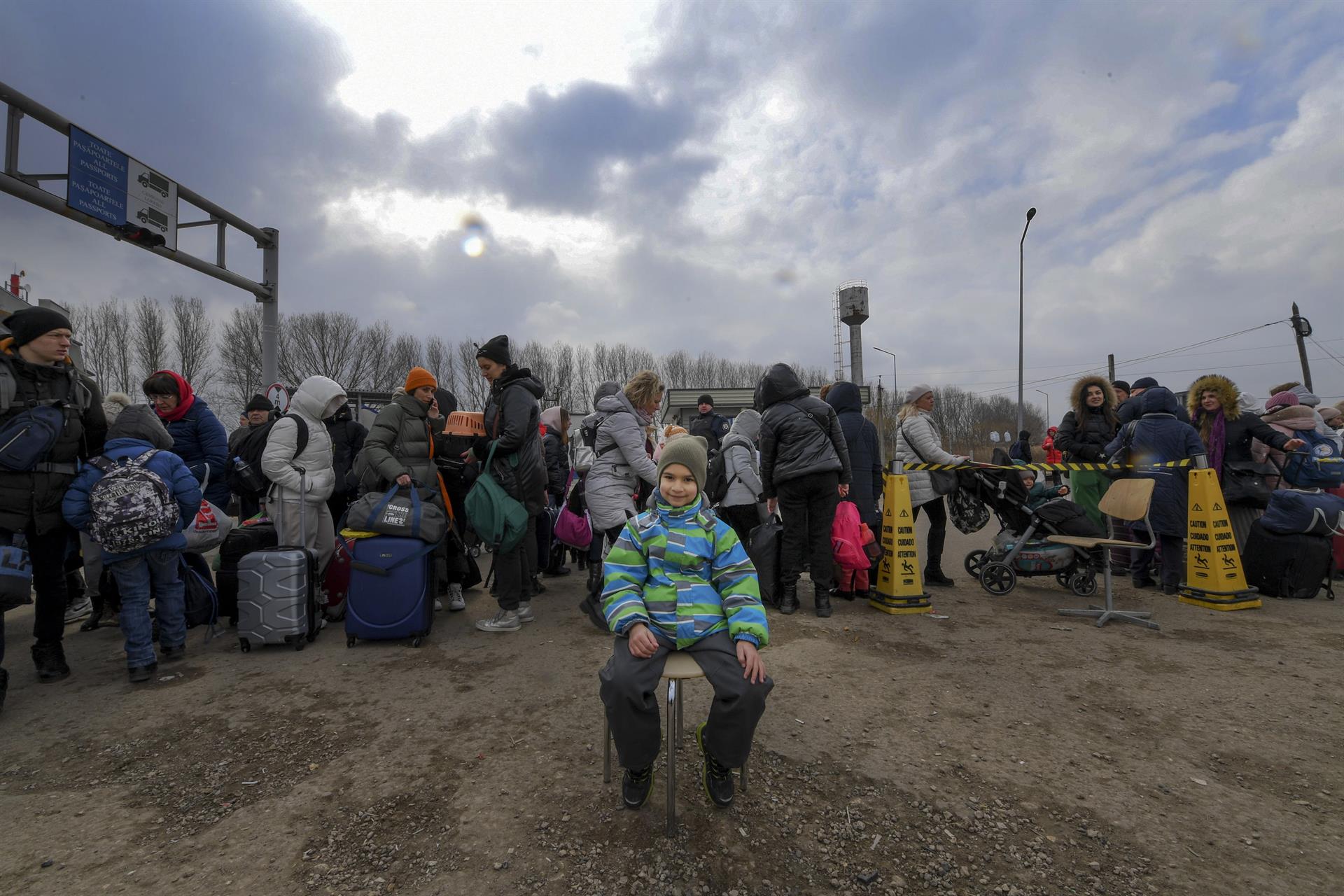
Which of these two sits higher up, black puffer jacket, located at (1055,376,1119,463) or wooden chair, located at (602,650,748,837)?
black puffer jacket, located at (1055,376,1119,463)

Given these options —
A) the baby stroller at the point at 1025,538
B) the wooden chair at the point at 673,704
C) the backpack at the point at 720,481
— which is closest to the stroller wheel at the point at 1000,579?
the baby stroller at the point at 1025,538

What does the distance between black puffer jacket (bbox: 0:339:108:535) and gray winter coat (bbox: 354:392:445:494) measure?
1588 millimetres

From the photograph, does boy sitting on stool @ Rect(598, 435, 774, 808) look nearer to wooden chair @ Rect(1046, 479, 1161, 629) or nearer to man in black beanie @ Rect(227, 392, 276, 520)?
wooden chair @ Rect(1046, 479, 1161, 629)

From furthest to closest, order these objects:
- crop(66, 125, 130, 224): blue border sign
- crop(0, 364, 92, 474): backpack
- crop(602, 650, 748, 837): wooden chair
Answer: crop(66, 125, 130, 224): blue border sign < crop(0, 364, 92, 474): backpack < crop(602, 650, 748, 837): wooden chair

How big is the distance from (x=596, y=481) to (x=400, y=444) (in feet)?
5.08

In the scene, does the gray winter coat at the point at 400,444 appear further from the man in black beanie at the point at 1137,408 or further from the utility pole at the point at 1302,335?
the utility pole at the point at 1302,335

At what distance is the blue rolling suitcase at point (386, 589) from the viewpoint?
433cm

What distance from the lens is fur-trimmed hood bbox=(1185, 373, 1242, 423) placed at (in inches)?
240

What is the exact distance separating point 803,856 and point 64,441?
4.42 meters

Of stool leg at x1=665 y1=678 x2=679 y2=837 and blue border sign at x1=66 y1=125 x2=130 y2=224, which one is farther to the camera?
blue border sign at x1=66 y1=125 x2=130 y2=224

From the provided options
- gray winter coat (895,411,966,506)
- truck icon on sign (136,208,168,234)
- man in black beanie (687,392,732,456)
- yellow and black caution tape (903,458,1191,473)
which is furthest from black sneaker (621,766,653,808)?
truck icon on sign (136,208,168,234)

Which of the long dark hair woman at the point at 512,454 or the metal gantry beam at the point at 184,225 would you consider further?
the metal gantry beam at the point at 184,225

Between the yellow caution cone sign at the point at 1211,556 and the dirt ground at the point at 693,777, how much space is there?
1.21 m

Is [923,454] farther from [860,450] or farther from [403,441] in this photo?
[403,441]
